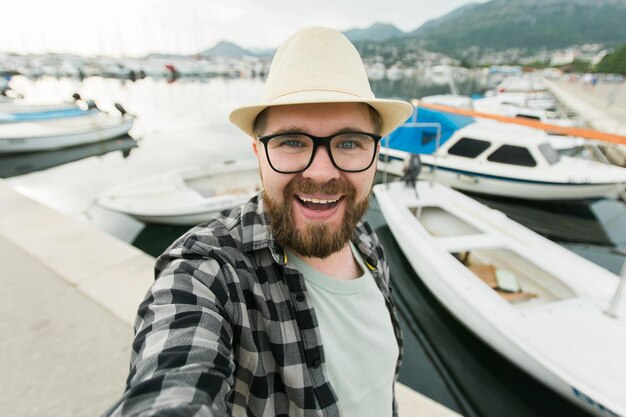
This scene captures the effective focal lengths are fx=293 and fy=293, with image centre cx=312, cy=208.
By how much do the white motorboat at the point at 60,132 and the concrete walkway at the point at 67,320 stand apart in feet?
39.7

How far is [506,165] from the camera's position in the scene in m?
9.00

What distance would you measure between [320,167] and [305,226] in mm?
260

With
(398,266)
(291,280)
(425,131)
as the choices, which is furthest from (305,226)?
(425,131)

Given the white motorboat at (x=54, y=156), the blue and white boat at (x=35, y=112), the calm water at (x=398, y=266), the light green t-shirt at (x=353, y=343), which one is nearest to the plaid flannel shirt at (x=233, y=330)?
the light green t-shirt at (x=353, y=343)

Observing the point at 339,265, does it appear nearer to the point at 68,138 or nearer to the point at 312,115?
the point at 312,115

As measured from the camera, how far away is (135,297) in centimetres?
298

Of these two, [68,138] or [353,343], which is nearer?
[353,343]

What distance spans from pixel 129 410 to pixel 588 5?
281 m

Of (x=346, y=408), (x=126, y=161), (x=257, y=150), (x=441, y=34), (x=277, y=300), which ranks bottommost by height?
(x=126, y=161)

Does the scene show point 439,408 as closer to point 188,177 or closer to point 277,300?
point 277,300

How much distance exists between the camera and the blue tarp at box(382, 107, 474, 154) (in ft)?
31.9

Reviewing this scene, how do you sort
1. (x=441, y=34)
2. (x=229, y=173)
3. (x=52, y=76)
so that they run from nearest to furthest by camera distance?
(x=229, y=173), (x=52, y=76), (x=441, y=34)

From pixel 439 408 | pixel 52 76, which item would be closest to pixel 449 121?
pixel 439 408

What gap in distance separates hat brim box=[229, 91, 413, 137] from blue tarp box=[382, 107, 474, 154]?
8.81 metres
